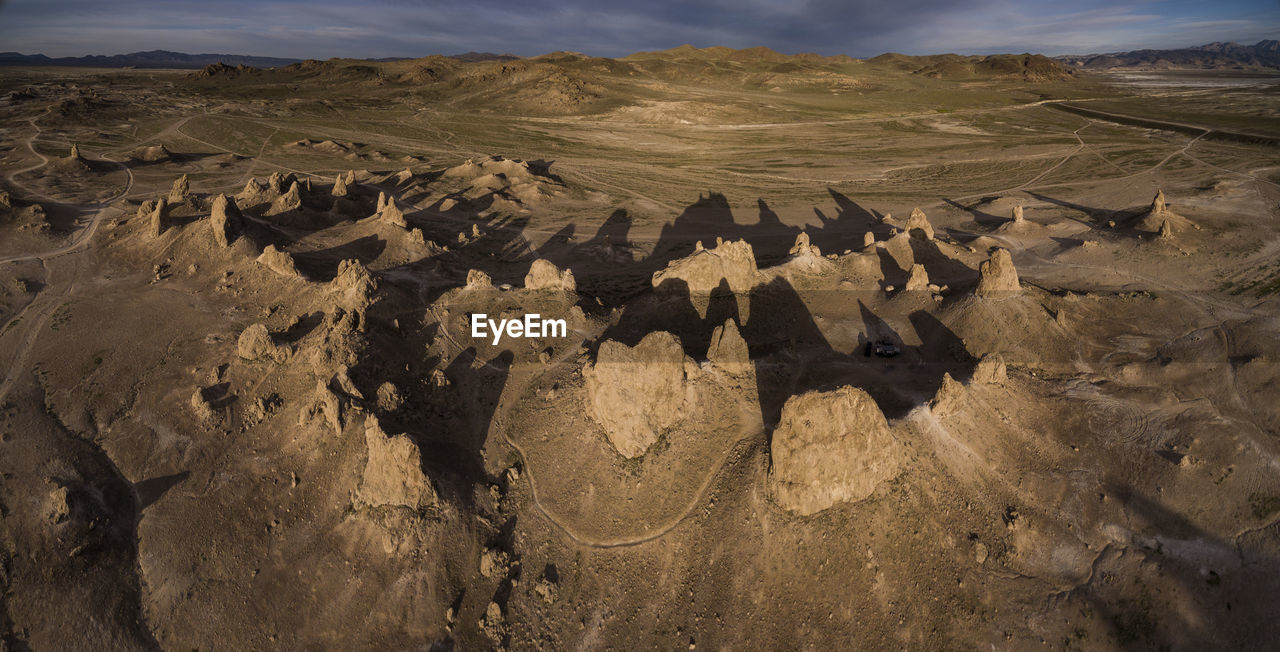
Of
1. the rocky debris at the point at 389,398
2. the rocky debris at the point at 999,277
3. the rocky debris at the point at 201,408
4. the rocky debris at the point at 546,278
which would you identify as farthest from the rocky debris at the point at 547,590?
the rocky debris at the point at 999,277

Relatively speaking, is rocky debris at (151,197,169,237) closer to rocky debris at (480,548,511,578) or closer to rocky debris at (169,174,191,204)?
rocky debris at (169,174,191,204)

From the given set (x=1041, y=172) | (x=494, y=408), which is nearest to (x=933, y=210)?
(x=1041, y=172)

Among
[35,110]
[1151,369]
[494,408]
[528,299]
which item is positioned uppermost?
[35,110]

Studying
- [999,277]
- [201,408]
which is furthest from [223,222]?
[999,277]

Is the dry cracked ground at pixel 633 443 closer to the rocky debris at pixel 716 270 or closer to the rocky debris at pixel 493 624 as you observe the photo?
the rocky debris at pixel 493 624

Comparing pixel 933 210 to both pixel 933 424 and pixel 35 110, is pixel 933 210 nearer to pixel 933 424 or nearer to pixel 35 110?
pixel 933 424

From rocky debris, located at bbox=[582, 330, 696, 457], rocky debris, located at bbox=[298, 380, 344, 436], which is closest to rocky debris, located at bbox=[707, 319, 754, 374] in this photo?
rocky debris, located at bbox=[582, 330, 696, 457]

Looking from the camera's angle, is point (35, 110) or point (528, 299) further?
point (35, 110)
